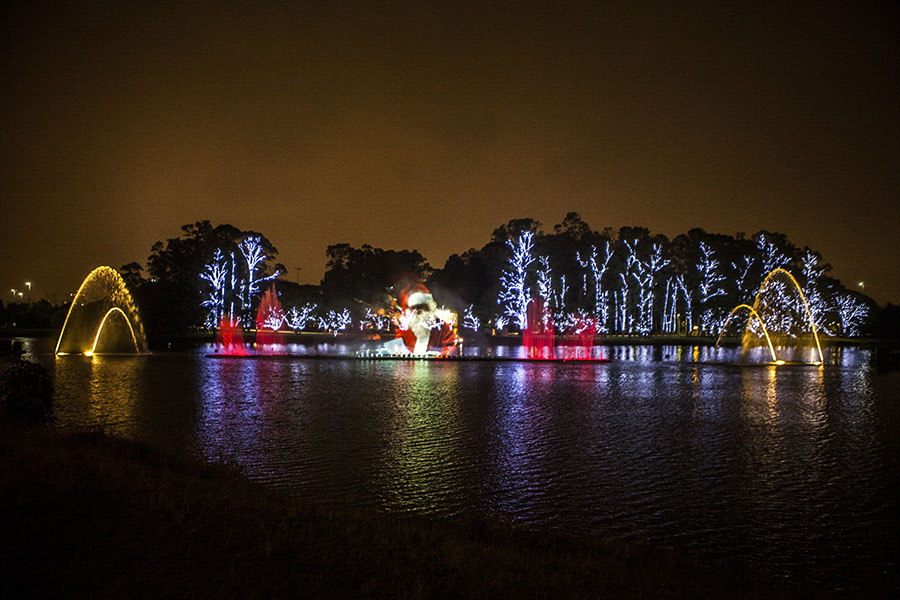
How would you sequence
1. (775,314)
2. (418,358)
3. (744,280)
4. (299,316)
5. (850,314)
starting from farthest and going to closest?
(299,316) → (850,314) → (744,280) → (775,314) → (418,358)

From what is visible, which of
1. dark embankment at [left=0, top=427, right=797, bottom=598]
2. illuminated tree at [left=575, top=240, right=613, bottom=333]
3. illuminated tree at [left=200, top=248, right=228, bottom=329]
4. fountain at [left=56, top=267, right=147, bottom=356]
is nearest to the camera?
dark embankment at [left=0, top=427, right=797, bottom=598]

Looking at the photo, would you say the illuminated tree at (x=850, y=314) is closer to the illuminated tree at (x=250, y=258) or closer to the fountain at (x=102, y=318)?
the illuminated tree at (x=250, y=258)

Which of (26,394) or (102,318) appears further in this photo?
(102,318)

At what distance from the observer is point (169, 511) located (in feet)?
24.8

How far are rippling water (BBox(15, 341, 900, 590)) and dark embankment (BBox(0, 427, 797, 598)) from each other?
2295mm

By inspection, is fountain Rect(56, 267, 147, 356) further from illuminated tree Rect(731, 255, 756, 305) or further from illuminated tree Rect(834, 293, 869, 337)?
illuminated tree Rect(834, 293, 869, 337)

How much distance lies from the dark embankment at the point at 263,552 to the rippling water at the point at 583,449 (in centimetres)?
229

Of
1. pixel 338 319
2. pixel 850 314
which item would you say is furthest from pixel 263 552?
pixel 850 314

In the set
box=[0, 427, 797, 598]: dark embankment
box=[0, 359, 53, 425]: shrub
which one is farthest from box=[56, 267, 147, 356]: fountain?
box=[0, 427, 797, 598]: dark embankment

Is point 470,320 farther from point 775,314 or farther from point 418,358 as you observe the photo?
point 418,358

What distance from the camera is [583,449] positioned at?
1526 cm

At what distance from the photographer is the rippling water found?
10.0 meters

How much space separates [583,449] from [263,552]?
10.0 meters

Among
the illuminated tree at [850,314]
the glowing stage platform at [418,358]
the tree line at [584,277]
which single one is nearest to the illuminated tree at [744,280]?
the tree line at [584,277]
